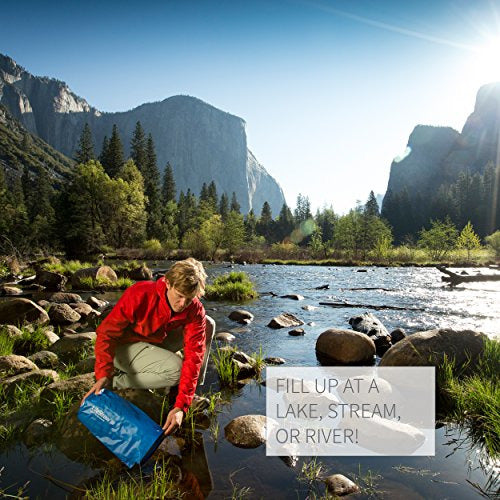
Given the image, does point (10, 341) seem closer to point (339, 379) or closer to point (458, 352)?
point (339, 379)

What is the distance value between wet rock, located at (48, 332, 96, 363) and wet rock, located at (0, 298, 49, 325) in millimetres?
2397

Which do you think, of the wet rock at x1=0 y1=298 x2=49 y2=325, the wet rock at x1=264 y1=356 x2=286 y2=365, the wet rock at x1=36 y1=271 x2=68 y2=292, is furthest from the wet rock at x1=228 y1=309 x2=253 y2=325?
the wet rock at x1=36 y1=271 x2=68 y2=292

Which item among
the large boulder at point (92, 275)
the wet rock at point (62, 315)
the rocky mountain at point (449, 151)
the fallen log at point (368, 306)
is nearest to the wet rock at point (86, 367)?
the wet rock at point (62, 315)

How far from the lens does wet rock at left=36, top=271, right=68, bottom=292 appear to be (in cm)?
1481

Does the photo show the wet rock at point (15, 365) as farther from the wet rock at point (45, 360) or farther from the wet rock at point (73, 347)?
the wet rock at point (73, 347)

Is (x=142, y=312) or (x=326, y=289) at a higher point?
(x=142, y=312)

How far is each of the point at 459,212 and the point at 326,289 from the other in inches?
3298

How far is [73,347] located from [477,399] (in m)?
5.83

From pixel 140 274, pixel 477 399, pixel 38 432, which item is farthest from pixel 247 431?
pixel 140 274

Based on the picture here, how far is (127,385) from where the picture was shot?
3449 mm

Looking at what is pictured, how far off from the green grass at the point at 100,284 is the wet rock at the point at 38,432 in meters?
12.7

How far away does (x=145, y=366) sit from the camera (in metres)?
3.40

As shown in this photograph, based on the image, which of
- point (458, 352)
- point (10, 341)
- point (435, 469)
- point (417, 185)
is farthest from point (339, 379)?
point (417, 185)

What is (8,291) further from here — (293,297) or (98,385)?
(98,385)
